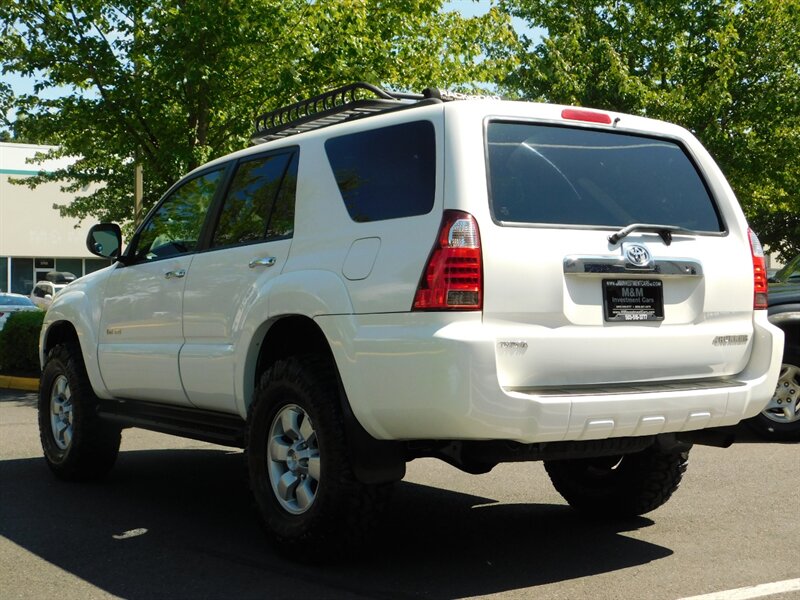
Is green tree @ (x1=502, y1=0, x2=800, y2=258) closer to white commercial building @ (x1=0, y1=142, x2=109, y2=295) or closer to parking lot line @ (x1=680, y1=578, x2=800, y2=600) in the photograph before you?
parking lot line @ (x1=680, y1=578, x2=800, y2=600)

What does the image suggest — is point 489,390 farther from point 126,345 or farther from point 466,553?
point 126,345

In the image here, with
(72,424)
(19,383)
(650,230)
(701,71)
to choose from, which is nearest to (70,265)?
(701,71)

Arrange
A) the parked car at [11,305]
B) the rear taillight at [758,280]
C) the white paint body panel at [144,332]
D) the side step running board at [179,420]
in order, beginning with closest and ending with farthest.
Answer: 1. the rear taillight at [758,280]
2. the side step running board at [179,420]
3. the white paint body panel at [144,332]
4. the parked car at [11,305]

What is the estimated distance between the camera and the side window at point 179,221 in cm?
604

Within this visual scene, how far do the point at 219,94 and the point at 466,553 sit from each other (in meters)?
10.4

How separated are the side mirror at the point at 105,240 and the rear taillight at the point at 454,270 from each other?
343 cm

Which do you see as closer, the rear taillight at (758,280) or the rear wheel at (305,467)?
the rear wheel at (305,467)

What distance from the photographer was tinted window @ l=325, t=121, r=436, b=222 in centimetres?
443

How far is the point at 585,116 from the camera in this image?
4812 mm

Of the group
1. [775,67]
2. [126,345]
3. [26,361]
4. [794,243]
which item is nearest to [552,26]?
[775,67]

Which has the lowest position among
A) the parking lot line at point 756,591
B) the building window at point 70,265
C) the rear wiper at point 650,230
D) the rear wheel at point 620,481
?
the parking lot line at point 756,591

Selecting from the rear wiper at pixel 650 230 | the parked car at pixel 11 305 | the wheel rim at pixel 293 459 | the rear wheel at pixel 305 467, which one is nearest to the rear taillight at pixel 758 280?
the rear wiper at pixel 650 230

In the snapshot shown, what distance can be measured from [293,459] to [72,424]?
8.58ft

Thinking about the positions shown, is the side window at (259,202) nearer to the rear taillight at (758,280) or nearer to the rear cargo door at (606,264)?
the rear cargo door at (606,264)
